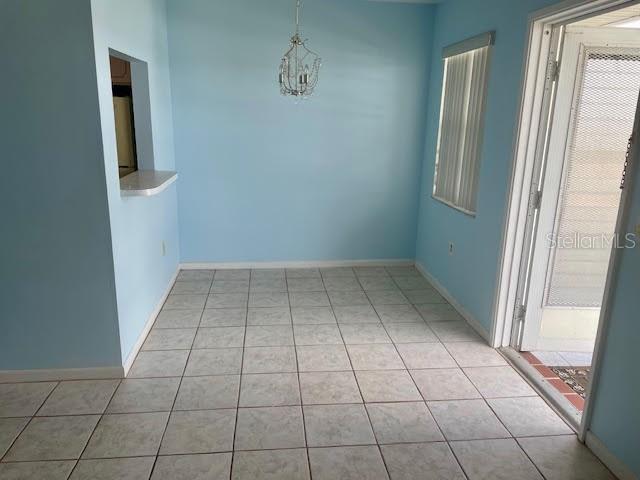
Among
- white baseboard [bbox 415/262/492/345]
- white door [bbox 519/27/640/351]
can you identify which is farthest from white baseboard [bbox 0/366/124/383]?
white door [bbox 519/27/640/351]

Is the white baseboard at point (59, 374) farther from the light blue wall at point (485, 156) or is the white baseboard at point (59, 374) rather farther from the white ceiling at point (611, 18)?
the white ceiling at point (611, 18)

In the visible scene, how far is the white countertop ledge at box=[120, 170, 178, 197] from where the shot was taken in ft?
8.88

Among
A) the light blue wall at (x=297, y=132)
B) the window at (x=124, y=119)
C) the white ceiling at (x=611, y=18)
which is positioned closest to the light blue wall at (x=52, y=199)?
the window at (x=124, y=119)

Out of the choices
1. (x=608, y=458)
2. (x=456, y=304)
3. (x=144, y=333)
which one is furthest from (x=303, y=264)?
(x=608, y=458)

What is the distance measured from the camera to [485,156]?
10.8ft

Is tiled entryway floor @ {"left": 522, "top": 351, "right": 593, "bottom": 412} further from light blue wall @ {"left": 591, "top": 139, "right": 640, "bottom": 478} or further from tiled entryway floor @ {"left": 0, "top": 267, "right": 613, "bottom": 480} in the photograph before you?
light blue wall @ {"left": 591, "top": 139, "right": 640, "bottom": 478}

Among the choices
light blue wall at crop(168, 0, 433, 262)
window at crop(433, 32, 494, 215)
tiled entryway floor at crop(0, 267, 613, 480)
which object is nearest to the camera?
tiled entryway floor at crop(0, 267, 613, 480)

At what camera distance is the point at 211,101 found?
4.25m

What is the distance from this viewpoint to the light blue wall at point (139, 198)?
2504mm

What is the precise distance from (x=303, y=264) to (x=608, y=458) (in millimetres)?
3086

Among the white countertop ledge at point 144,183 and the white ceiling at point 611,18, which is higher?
the white ceiling at point 611,18

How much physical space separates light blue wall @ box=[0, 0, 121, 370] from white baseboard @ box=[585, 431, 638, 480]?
246 cm

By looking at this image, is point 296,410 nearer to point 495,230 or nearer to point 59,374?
point 59,374

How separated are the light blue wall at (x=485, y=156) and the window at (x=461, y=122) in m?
0.09
